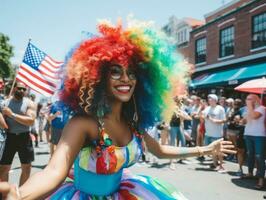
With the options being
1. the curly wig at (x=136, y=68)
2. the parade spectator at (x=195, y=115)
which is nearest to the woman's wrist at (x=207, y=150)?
the curly wig at (x=136, y=68)

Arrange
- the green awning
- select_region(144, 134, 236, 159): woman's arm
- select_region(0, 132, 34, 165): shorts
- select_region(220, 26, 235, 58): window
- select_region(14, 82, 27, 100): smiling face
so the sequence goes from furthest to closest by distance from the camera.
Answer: select_region(220, 26, 235, 58): window < the green awning < select_region(14, 82, 27, 100): smiling face < select_region(0, 132, 34, 165): shorts < select_region(144, 134, 236, 159): woman's arm

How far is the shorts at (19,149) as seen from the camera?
5.14 m

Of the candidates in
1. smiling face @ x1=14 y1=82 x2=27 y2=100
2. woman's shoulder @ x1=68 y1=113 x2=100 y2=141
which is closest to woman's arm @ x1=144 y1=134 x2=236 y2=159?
woman's shoulder @ x1=68 y1=113 x2=100 y2=141

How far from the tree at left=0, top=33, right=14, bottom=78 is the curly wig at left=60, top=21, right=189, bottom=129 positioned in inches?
1812

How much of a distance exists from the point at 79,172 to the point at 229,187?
489cm

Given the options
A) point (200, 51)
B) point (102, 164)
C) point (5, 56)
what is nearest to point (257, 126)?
point (102, 164)

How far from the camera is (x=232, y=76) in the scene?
62.0 ft

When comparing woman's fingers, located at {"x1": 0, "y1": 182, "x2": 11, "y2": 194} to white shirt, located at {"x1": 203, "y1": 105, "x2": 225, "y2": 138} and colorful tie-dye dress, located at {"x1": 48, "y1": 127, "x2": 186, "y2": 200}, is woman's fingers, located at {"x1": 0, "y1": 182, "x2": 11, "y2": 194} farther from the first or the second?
white shirt, located at {"x1": 203, "y1": 105, "x2": 225, "y2": 138}

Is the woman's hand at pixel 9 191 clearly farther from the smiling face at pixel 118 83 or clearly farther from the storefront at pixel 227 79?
the storefront at pixel 227 79

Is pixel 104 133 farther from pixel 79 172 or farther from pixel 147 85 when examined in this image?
pixel 147 85

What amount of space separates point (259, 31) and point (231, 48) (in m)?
2.95

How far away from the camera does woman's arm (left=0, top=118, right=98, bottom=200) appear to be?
63.1 inches

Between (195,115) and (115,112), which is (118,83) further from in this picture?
(195,115)

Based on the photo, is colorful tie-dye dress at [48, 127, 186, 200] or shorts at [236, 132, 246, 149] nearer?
colorful tie-dye dress at [48, 127, 186, 200]
